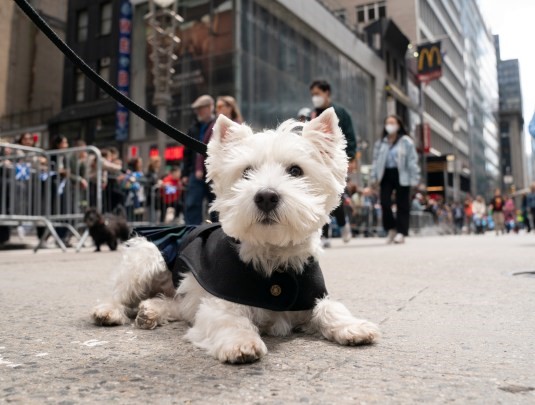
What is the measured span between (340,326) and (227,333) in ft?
1.80

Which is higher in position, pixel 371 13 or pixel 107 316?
pixel 371 13

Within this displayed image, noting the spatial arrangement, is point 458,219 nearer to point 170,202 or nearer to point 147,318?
point 170,202

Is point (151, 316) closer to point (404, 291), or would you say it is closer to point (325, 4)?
point (404, 291)

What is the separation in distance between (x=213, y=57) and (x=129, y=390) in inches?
870

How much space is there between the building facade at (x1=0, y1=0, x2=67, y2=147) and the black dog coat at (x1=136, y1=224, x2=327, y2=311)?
13291 mm

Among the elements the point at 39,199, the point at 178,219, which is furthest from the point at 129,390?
the point at 178,219

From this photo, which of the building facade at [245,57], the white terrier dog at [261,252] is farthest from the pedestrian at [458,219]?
the white terrier dog at [261,252]

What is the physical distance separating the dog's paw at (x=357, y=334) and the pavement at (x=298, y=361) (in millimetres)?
38

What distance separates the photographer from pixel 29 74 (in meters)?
23.3

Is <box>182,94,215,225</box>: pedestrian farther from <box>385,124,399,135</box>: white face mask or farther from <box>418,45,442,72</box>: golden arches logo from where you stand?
<box>418,45,442,72</box>: golden arches logo

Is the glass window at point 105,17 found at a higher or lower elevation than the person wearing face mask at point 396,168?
higher

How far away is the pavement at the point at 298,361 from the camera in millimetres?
1495

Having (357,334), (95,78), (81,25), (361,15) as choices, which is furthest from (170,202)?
(361,15)

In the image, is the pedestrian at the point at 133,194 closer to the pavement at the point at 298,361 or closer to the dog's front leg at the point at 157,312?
the pavement at the point at 298,361
